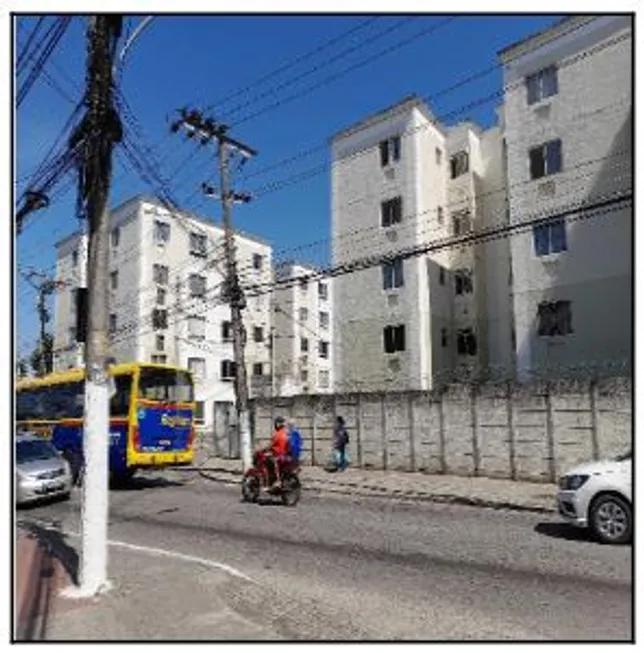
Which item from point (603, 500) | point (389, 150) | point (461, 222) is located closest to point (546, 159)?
point (603, 500)

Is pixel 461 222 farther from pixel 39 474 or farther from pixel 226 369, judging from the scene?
pixel 39 474

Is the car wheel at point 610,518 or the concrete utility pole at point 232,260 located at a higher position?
the concrete utility pole at point 232,260

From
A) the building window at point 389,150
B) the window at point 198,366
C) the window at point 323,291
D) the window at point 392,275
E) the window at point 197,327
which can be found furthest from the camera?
the window at point 323,291

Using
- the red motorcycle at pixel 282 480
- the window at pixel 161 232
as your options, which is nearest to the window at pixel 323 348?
the window at pixel 161 232

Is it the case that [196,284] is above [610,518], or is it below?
above

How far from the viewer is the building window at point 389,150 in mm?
34062

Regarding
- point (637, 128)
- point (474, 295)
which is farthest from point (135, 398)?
point (474, 295)

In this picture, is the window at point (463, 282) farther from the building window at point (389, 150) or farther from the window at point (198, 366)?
the window at point (198, 366)

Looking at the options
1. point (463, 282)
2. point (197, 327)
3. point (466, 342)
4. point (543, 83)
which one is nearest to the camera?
point (543, 83)

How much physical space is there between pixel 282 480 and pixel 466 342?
21999 millimetres

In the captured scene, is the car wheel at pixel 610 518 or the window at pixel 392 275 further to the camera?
the window at pixel 392 275

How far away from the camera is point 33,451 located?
662 inches

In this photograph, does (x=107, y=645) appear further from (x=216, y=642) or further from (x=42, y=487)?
(x=42, y=487)

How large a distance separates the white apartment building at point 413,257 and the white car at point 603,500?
20.8 metres
